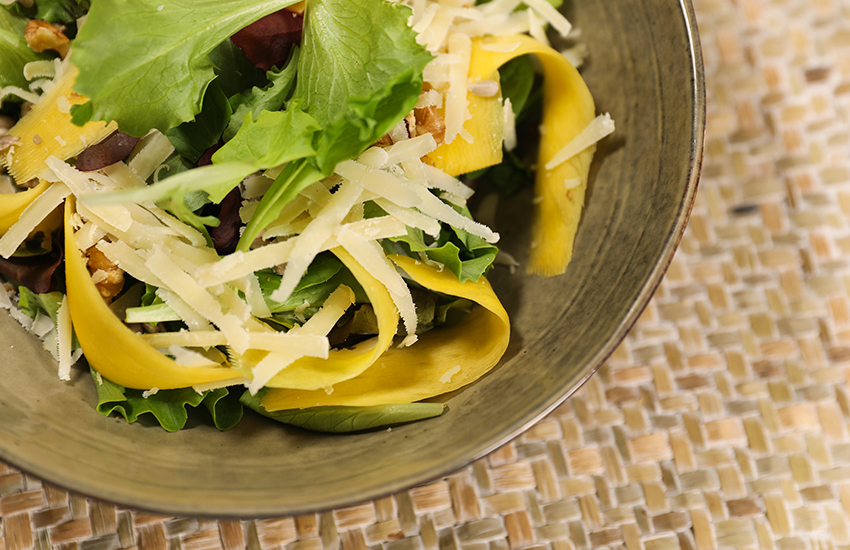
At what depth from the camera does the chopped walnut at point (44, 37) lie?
4.54 feet

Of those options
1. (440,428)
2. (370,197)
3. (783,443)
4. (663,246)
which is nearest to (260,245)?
(370,197)

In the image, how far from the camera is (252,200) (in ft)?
4.48

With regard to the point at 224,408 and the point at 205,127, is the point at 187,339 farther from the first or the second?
the point at 205,127

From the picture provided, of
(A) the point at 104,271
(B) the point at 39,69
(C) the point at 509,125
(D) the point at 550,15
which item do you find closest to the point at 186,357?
(A) the point at 104,271

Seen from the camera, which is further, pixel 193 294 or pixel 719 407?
pixel 719 407

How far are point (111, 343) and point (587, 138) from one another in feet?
3.87

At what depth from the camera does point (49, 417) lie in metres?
1.35

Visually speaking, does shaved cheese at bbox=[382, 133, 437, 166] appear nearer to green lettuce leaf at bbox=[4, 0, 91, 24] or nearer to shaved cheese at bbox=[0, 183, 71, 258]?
shaved cheese at bbox=[0, 183, 71, 258]

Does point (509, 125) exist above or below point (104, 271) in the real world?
above

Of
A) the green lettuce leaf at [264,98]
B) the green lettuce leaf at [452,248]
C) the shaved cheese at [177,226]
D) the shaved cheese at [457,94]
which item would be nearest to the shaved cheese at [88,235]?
the shaved cheese at [177,226]

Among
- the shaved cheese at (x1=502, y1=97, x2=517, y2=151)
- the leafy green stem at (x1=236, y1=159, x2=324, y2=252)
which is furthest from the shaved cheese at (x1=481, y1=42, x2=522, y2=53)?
the leafy green stem at (x1=236, y1=159, x2=324, y2=252)

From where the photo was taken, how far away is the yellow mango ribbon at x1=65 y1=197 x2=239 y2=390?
4.18 feet

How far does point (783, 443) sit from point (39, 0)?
226 cm

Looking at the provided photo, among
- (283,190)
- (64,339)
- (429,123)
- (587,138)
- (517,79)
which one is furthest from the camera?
(517,79)
